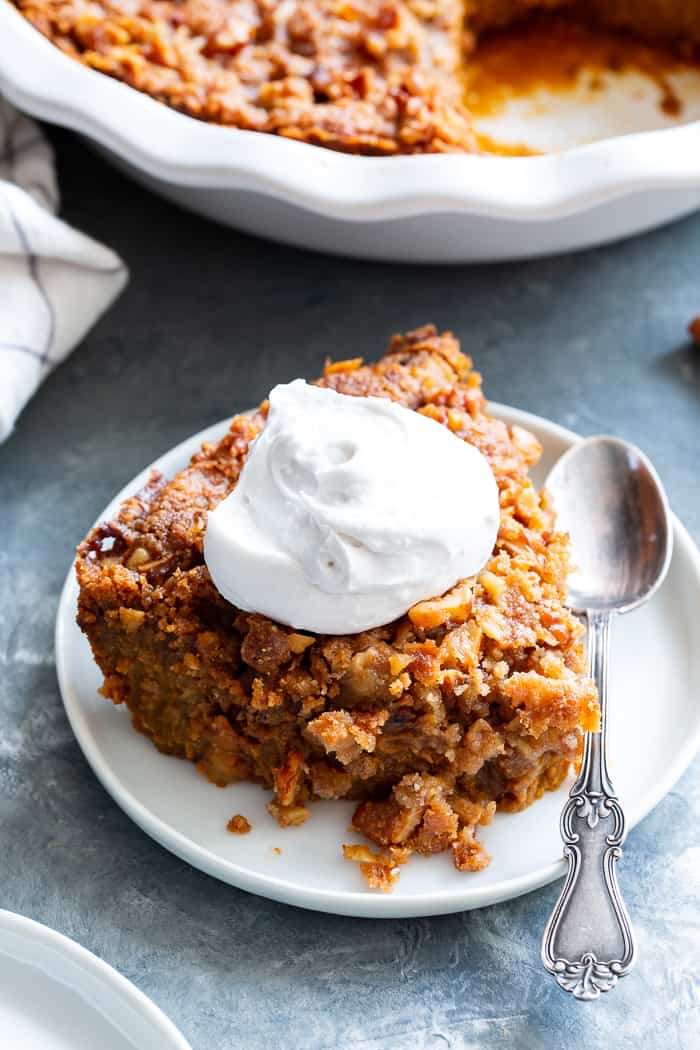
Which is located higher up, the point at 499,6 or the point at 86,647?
the point at 499,6

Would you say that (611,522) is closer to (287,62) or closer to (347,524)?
(347,524)

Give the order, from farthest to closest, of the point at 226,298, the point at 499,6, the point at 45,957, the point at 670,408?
the point at 499,6
the point at 226,298
the point at 670,408
the point at 45,957

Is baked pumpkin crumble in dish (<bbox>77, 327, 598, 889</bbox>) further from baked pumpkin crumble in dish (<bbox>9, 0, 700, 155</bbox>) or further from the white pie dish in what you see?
baked pumpkin crumble in dish (<bbox>9, 0, 700, 155</bbox>)

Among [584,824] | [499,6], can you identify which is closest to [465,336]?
[499,6]

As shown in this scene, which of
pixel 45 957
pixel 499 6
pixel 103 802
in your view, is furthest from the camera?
pixel 499 6

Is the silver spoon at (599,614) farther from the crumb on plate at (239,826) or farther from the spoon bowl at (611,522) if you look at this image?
the crumb on plate at (239,826)

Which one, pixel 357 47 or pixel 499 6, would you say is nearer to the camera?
pixel 357 47

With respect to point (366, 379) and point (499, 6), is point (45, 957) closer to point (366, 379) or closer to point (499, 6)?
point (366, 379)
